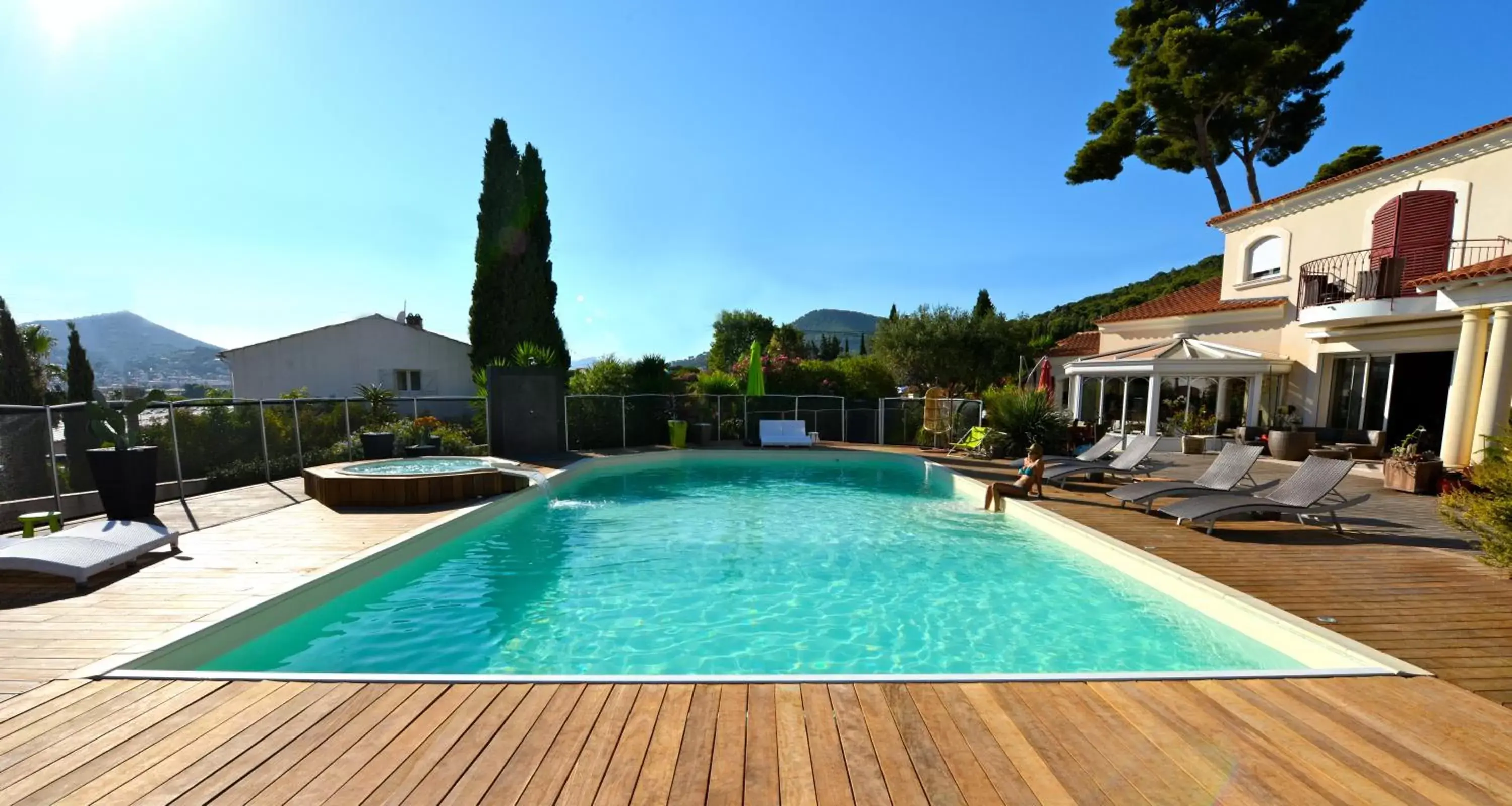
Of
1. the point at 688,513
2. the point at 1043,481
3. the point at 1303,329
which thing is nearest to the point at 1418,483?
the point at 1043,481

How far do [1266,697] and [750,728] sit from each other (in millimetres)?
2510

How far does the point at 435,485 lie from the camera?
25.4 feet

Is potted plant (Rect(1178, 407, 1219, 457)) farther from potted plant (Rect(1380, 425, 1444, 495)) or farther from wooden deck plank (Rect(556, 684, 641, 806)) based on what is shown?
wooden deck plank (Rect(556, 684, 641, 806))

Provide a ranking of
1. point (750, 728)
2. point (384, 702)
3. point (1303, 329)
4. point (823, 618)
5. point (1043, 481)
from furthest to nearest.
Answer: point (1303, 329) → point (1043, 481) → point (823, 618) → point (384, 702) → point (750, 728)

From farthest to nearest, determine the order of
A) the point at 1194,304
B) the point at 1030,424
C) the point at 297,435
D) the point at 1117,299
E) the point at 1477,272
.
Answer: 1. the point at 1117,299
2. the point at 1194,304
3. the point at 1030,424
4. the point at 297,435
5. the point at 1477,272

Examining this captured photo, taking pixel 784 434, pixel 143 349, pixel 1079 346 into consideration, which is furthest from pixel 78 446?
pixel 143 349

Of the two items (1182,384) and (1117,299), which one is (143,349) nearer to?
(1117,299)

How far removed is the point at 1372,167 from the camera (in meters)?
12.2

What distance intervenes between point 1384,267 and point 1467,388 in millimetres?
2987

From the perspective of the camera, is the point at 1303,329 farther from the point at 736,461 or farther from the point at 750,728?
the point at 750,728

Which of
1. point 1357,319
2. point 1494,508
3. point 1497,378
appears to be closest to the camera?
point 1494,508

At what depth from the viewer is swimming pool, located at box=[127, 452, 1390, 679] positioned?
13.1ft

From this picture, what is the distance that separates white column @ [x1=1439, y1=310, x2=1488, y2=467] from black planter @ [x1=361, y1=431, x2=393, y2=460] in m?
16.8

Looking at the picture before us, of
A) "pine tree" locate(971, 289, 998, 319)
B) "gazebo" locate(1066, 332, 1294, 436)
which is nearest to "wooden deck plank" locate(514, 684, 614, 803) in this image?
"gazebo" locate(1066, 332, 1294, 436)
